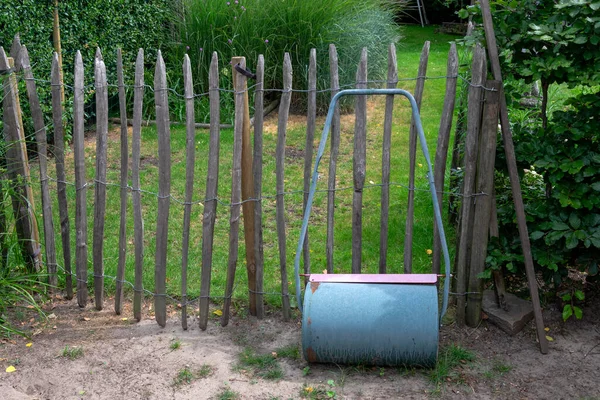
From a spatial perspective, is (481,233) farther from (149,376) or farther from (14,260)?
(14,260)

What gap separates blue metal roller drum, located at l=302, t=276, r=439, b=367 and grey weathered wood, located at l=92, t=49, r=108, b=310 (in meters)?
1.51

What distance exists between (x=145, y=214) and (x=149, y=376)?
245cm

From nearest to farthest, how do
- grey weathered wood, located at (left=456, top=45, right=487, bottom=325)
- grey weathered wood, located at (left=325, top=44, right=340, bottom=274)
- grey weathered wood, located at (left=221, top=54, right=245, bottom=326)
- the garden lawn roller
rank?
1. the garden lawn roller
2. grey weathered wood, located at (left=456, top=45, right=487, bottom=325)
3. grey weathered wood, located at (left=325, top=44, right=340, bottom=274)
4. grey weathered wood, located at (left=221, top=54, right=245, bottom=326)

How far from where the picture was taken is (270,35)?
8828 mm

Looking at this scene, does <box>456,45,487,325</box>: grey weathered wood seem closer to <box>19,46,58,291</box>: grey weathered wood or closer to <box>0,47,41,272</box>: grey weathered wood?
<box>19,46,58,291</box>: grey weathered wood

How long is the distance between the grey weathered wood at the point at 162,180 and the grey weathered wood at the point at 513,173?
1.84 m

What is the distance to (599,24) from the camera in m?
3.71

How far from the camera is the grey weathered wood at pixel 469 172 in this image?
4034 mm

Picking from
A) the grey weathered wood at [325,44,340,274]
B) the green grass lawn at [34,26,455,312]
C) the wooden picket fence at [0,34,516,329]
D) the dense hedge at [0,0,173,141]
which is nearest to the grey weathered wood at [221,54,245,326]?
the wooden picket fence at [0,34,516,329]

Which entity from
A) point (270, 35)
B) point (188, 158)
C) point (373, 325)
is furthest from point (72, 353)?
point (270, 35)

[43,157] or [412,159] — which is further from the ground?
[412,159]

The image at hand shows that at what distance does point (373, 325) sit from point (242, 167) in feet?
4.16

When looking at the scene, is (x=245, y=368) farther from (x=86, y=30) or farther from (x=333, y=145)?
(x=86, y=30)

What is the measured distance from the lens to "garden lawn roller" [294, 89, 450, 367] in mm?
3793
